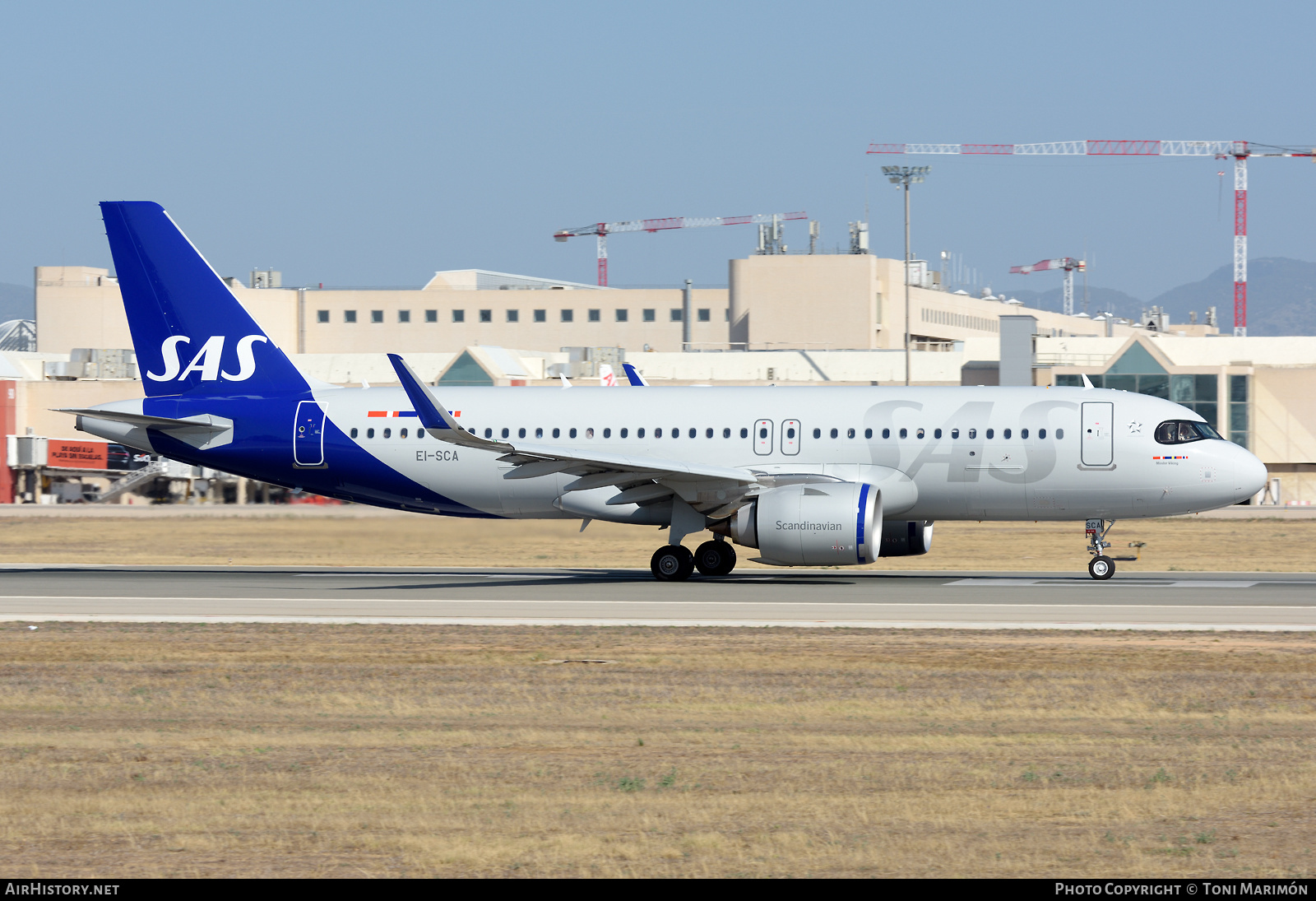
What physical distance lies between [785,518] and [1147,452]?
25.0 ft

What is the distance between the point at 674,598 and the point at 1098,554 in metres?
9.85

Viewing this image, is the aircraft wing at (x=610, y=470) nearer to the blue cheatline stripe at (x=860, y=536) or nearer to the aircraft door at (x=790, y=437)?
the aircraft door at (x=790, y=437)

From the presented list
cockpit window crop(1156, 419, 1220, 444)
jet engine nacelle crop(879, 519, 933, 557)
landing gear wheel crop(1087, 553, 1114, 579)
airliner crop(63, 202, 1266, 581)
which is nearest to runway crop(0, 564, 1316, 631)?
landing gear wheel crop(1087, 553, 1114, 579)

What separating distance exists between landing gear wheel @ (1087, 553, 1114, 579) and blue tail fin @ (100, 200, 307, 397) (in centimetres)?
1729

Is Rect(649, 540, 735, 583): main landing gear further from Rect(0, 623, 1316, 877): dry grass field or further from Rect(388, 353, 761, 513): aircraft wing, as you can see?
Rect(0, 623, 1316, 877): dry grass field

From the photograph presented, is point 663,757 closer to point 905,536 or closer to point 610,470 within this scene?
point 610,470

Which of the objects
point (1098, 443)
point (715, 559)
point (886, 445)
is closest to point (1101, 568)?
point (1098, 443)

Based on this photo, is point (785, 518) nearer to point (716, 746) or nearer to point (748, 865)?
point (716, 746)

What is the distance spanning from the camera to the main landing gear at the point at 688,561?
3083 centimetres

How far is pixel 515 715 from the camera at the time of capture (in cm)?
1498

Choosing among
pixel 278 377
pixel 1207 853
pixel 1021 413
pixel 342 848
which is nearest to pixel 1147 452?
pixel 1021 413

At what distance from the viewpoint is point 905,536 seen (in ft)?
103

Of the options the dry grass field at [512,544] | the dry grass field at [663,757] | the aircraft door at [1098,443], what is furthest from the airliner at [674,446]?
the dry grass field at [663,757]

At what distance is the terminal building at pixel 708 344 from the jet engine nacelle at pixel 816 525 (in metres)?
48.7
